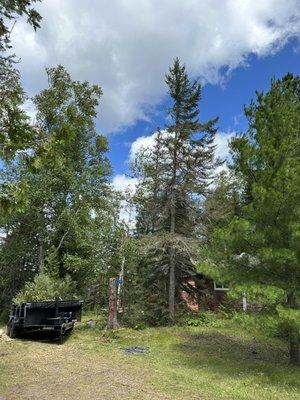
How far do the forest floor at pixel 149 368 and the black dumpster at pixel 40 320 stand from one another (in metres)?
0.46

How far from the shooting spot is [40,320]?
16.0m

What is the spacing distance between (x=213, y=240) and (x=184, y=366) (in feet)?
11.9

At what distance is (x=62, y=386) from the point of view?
8922 mm

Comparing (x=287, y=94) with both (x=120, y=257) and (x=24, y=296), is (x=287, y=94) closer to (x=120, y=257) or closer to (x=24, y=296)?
(x=120, y=257)

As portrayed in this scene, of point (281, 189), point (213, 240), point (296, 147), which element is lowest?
point (213, 240)

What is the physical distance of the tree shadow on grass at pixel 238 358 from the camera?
10941 millimetres

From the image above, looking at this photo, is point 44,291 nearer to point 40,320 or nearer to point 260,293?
point 40,320

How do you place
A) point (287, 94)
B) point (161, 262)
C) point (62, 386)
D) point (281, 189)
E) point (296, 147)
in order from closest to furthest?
1. point (62, 386)
2. point (281, 189)
3. point (296, 147)
4. point (287, 94)
5. point (161, 262)

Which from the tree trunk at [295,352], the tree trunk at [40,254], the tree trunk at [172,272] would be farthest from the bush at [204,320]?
the tree trunk at [40,254]

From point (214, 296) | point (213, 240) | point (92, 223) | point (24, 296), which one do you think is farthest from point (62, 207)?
point (213, 240)

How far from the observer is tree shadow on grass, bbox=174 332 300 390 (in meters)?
10.9

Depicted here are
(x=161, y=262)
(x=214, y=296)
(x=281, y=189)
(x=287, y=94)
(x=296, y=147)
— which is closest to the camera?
(x=281, y=189)

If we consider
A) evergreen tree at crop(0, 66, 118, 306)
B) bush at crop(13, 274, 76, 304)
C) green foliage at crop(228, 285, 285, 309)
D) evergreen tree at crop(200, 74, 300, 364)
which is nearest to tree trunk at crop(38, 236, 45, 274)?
evergreen tree at crop(0, 66, 118, 306)

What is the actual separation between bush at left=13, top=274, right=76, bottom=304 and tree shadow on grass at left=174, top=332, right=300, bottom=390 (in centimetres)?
668
